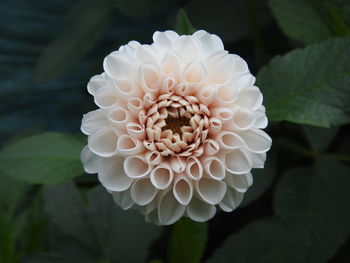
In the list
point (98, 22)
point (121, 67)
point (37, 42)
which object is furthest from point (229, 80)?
point (37, 42)

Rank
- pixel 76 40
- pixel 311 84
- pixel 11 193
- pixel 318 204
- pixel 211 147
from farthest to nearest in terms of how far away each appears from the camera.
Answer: pixel 76 40
pixel 11 193
pixel 318 204
pixel 311 84
pixel 211 147

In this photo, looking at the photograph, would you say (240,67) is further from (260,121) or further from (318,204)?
(318,204)

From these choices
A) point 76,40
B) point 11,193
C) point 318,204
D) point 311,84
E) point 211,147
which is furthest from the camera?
point 76,40

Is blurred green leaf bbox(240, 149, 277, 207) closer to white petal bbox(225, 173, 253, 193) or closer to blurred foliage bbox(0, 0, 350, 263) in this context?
blurred foliage bbox(0, 0, 350, 263)

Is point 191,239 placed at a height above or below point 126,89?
below

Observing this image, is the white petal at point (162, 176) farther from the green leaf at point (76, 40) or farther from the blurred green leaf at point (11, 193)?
the green leaf at point (76, 40)

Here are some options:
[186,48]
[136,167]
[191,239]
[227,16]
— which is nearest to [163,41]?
[186,48]

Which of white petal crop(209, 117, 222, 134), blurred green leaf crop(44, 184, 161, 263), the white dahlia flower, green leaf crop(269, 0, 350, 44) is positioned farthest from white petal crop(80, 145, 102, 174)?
green leaf crop(269, 0, 350, 44)
